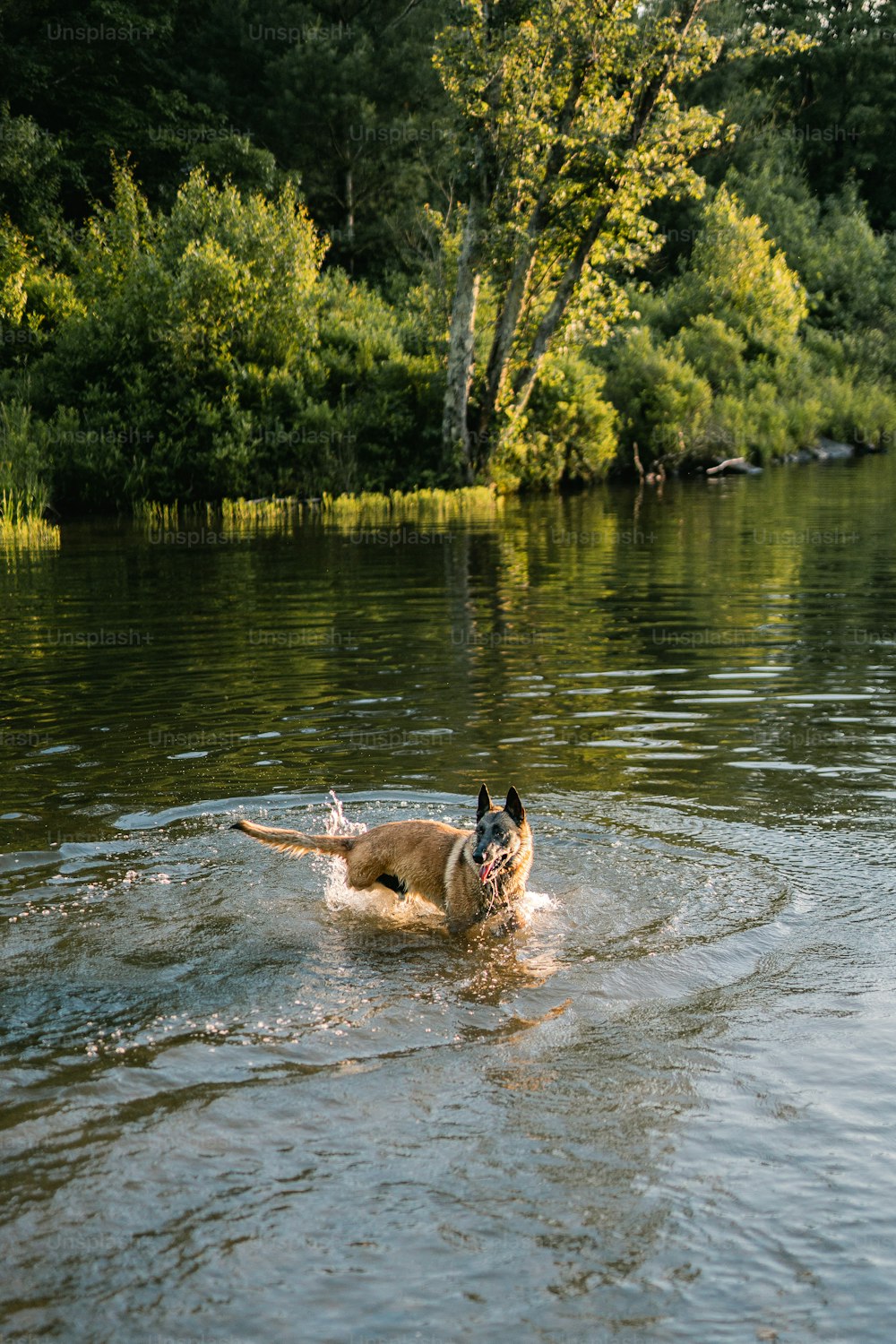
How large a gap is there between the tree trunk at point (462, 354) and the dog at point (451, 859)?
1077 inches

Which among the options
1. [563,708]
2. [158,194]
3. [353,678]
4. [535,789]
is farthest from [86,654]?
[158,194]

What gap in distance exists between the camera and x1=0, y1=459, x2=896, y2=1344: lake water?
4.13m

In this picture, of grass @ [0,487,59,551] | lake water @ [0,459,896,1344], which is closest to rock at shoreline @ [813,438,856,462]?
grass @ [0,487,59,551]

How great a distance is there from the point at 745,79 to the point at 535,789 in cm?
8318

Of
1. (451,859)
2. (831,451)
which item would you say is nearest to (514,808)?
(451,859)

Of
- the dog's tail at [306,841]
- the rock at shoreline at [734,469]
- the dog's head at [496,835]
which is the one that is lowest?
the dog's tail at [306,841]

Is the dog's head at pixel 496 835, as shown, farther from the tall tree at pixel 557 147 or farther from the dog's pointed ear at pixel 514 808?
the tall tree at pixel 557 147

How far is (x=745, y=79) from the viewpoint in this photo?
268 ft

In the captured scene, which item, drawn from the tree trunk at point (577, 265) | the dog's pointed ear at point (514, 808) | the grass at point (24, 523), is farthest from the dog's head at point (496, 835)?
the tree trunk at point (577, 265)

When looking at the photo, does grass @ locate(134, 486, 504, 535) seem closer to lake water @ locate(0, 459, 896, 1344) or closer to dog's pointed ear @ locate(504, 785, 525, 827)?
lake water @ locate(0, 459, 896, 1344)

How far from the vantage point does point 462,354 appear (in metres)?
34.7

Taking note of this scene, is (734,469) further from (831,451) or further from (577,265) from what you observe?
(577,265)

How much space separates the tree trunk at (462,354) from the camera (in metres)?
32.8

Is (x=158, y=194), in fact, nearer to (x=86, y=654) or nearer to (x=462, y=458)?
(x=462, y=458)
